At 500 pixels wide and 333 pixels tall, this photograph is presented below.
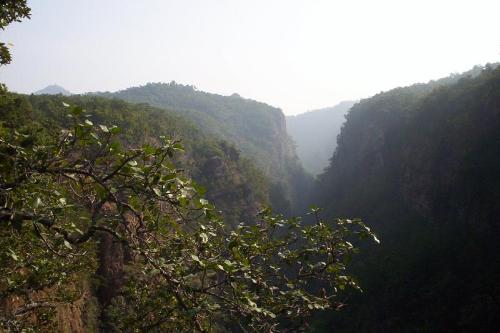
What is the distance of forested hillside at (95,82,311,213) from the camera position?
420 feet

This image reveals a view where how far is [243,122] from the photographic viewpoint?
156125 millimetres

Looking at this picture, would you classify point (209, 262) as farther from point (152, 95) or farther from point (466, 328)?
point (152, 95)

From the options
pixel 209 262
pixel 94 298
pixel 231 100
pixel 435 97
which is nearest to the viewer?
pixel 209 262

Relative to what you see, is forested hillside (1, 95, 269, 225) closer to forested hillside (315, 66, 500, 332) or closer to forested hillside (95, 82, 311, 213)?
forested hillside (315, 66, 500, 332)

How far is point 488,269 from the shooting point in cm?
3391

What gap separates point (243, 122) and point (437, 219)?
113 meters

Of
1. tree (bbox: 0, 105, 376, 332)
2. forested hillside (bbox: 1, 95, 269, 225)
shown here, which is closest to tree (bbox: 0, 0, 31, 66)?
tree (bbox: 0, 105, 376, 332)

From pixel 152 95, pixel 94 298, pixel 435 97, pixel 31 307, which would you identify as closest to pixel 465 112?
pixel 435 97

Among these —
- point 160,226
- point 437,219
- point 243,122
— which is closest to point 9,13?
point 160,226

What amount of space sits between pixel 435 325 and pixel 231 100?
489 feet

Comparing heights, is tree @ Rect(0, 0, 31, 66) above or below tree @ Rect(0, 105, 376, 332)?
above

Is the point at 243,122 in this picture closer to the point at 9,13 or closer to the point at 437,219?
the point at 437,219

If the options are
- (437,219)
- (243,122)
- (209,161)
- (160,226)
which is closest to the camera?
(160,226)

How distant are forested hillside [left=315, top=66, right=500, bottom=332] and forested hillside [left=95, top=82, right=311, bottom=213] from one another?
52126mm
